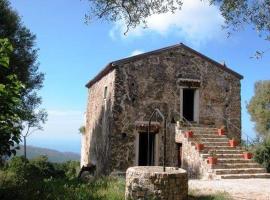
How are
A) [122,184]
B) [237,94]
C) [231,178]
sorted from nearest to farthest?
[122,184], [231,178], [237,94]

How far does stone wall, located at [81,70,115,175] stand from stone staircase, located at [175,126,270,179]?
3731 mm

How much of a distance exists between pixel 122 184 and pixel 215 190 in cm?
331

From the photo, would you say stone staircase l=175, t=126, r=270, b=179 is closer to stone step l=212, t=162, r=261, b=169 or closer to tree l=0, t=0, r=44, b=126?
stone step l=212, t=162, r=261, b=169

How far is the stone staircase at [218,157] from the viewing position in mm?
15976

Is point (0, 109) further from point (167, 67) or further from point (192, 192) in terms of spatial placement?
point (167, 67)

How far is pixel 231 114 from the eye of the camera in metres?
A: 21.3

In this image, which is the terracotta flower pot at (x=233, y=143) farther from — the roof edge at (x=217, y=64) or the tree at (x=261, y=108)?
the tree at (x=261, y=108)

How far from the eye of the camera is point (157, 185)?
10.9 metres

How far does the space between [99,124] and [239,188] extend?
11.5 m

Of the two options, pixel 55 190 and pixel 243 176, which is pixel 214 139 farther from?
pixel 55 190

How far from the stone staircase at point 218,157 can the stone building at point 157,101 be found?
998mm

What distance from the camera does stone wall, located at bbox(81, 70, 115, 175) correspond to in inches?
773

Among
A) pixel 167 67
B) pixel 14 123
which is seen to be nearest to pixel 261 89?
pixel 167 67

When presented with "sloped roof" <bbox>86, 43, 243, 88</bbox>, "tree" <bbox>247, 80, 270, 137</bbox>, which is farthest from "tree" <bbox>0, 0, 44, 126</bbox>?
"tree" <bbox>247, 80, 270, 137</bbox>
